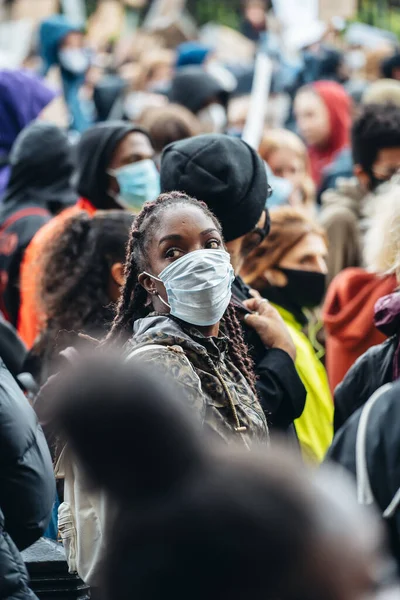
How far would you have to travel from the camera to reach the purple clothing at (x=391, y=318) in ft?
12.4

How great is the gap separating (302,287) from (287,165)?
7.03 ft

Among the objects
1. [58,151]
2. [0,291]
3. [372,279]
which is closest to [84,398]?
[372,279]

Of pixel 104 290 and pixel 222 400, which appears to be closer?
pixel 222 400

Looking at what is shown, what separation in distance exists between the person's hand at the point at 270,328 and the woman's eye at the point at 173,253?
542 mm

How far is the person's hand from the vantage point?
396 centimetres

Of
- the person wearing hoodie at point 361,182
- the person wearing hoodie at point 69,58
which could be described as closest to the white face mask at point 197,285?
the person wearing hoodie at point 361,182

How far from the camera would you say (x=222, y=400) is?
332cm

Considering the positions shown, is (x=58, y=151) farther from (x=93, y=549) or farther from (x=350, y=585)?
(x=350, y=585)

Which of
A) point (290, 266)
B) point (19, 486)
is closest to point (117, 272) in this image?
point (290, 266)

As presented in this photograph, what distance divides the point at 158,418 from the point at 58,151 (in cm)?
505

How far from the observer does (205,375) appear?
333 centimetres

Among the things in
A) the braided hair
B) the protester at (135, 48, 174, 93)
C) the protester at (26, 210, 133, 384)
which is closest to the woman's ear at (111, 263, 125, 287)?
the protester at (26, 210, 133, 384)

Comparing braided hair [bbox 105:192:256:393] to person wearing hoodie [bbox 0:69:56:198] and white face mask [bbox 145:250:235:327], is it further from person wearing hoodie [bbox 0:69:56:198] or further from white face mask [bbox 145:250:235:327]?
person wearing hoodie [bbox 0:69:56:198]

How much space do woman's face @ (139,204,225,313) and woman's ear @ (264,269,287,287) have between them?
143 cm
